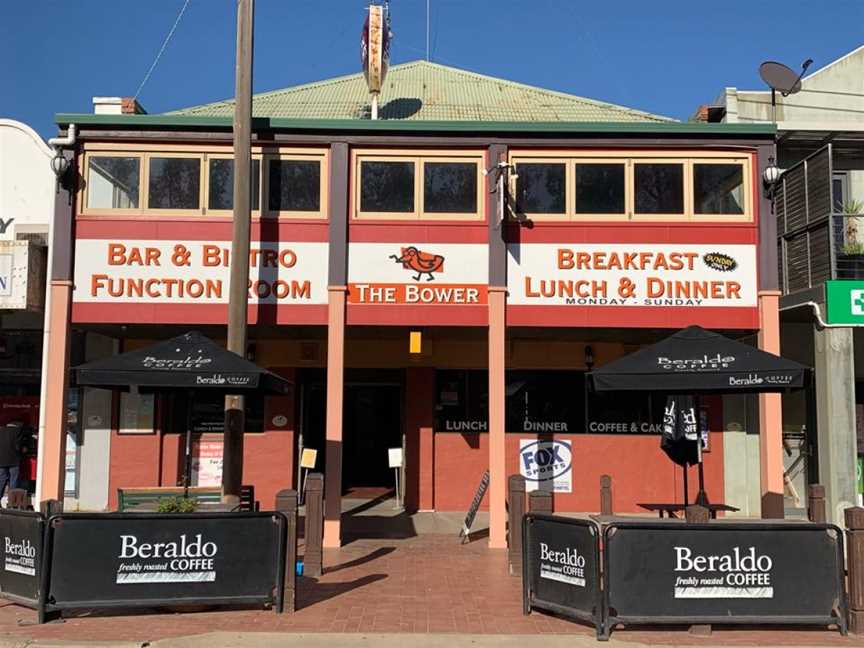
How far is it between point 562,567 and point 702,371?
2.66m

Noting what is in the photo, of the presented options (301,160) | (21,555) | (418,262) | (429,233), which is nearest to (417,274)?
(418,262)

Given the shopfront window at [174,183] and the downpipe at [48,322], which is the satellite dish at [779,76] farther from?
the downpipe at [48,322]

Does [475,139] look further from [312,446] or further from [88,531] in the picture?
[88,531]

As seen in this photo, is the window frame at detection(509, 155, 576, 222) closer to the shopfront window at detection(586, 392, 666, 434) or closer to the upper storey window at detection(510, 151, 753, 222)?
the upper storey window at detection(510, 151, 753, 222)

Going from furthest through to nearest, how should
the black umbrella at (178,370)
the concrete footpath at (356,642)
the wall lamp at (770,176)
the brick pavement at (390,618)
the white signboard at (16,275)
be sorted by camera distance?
the white signboard at (16,275)
the wall lamp at (770,176)
the black umbrella at (178,370)
the brick pavement at (390,618)
the concrete footpath at (356,642)

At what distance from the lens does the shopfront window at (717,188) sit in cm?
1216

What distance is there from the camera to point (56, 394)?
38.2ft

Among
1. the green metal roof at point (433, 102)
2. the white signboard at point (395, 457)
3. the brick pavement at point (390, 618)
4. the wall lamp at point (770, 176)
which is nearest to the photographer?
the brick pavement at point (390, 618)

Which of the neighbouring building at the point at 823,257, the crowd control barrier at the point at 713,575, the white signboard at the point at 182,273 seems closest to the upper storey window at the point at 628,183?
the neighbouring building at the point at 823,257

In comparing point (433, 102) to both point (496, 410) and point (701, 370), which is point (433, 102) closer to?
point (496, 410)

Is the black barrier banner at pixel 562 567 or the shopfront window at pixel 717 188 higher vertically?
the shopfront window at pixel 717 188

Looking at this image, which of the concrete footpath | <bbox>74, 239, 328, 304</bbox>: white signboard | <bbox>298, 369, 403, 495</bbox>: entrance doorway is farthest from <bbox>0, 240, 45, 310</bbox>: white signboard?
the concrete footpath

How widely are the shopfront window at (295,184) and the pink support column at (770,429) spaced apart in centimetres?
679

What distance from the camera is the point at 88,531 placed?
7.38 m
